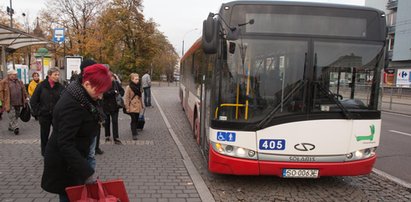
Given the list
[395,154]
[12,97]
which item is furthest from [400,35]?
[12,97]

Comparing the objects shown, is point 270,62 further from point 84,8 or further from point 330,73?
point 84,8

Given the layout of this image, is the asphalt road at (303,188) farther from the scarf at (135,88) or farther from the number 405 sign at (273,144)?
the scarf at (135,88)

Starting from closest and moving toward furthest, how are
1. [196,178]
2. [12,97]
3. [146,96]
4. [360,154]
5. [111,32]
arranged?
[360,154] < [196,178] < [12,97] < [146,96] < [111,32]

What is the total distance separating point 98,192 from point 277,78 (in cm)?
305

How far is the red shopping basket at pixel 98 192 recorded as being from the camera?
2.62 metres

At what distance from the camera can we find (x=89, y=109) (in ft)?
8.71

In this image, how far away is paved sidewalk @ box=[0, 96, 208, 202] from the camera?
4.81m

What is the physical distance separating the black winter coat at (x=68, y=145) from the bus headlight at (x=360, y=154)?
375 centimetres

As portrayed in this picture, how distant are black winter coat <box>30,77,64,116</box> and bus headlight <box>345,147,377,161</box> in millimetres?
4972

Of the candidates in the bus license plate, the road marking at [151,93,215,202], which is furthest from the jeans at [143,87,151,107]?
the bus license plate

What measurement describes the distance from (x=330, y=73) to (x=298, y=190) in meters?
1.84

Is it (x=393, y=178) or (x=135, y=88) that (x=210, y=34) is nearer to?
(x=393, y=178)

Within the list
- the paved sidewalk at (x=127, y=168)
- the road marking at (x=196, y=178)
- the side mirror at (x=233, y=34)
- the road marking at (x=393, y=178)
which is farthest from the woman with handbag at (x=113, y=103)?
the road marking at (x=393, y=178)

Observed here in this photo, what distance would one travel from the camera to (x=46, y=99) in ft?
20.1
